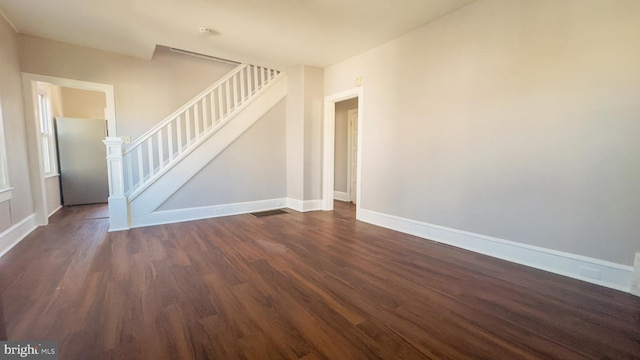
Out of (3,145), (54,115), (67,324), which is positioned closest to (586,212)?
(67,324)

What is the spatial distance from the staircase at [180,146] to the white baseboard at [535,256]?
3.39 meters

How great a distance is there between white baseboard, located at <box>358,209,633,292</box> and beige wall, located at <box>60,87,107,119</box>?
7.57m

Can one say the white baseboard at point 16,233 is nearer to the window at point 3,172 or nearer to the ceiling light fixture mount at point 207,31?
the window at point 3,172

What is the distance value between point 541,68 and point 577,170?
0.99 m

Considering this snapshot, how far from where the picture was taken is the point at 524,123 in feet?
8.18

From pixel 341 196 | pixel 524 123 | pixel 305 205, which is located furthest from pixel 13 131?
pixel 524 123

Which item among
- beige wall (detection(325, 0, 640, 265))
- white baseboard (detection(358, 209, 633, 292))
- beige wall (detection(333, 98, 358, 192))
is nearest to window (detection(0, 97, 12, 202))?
beige wall (detection(325, 0, 640, 265))

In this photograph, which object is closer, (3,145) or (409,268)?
(409,268)

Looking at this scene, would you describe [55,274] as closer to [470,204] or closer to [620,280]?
[470,204]

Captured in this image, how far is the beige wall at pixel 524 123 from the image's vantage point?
6.71 ft

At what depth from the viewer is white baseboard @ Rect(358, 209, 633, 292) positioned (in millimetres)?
2102

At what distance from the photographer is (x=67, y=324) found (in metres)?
1.62

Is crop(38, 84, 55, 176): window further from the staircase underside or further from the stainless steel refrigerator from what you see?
the staircase underside
